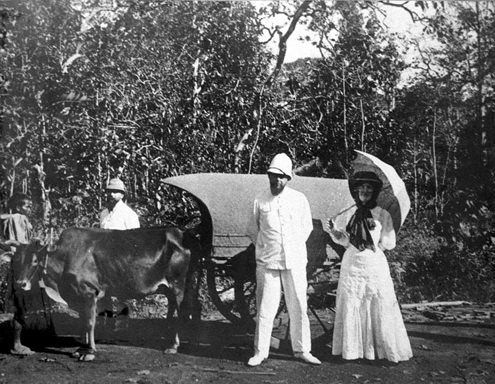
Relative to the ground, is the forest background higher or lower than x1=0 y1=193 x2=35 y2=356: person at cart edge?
higher

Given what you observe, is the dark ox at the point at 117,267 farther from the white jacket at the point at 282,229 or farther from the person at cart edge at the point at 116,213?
the white jacket at the point at 282,229

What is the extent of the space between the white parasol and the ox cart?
2.36 ft

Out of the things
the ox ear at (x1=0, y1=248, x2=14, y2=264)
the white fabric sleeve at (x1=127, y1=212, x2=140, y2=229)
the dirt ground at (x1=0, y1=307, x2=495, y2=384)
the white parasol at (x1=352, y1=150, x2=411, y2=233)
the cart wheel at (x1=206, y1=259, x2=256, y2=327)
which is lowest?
the dirt ground at (x1=0, y1=307, x2=495, y2=384)

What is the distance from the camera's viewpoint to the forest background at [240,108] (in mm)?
8602

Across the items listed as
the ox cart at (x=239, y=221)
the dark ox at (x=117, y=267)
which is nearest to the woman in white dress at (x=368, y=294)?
the ox cart at (x=239, y=221)

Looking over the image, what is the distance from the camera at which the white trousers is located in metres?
5.50

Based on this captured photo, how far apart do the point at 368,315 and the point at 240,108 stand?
472 centimetres

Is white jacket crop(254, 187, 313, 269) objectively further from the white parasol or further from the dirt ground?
the dirt ground

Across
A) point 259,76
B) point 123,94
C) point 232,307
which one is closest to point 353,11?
point 259,76

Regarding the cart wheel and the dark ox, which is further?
the cart wheel

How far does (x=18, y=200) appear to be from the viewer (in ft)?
20.8

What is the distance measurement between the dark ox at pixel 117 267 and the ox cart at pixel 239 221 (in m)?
0.33

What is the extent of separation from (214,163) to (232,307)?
2.86 metres

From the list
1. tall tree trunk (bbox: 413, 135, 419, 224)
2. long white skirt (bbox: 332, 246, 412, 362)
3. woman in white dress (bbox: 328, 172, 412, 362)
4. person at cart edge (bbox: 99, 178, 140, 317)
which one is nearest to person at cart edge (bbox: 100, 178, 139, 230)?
person at cart edge (bbox: 99, 178, 140, 317)
